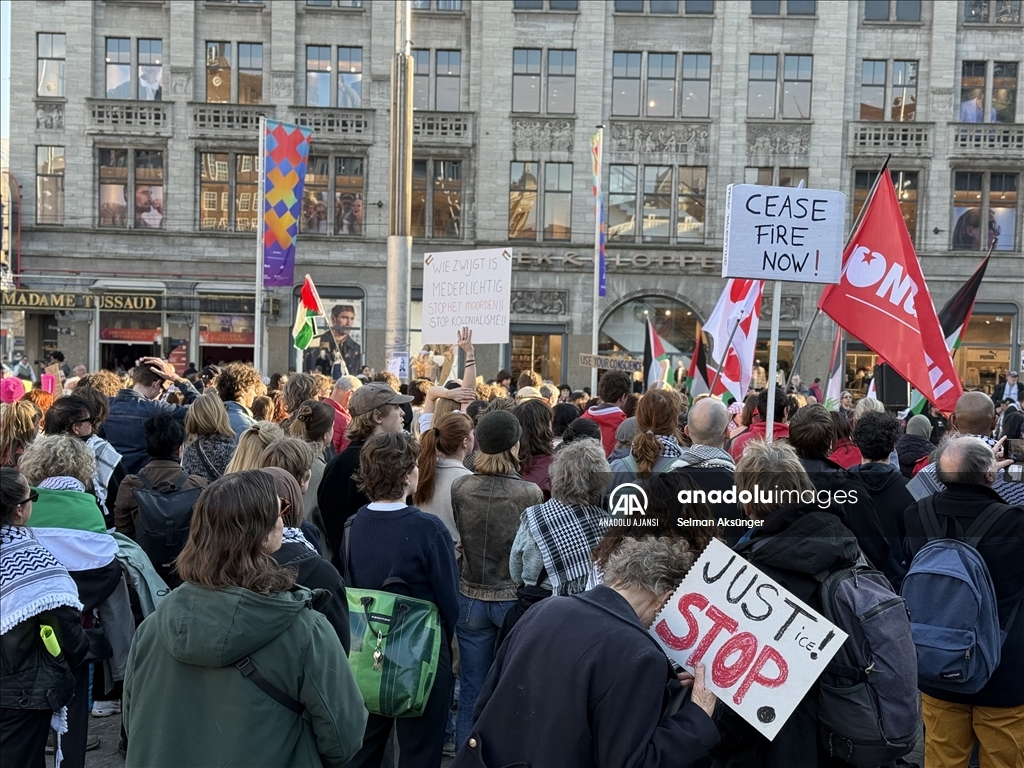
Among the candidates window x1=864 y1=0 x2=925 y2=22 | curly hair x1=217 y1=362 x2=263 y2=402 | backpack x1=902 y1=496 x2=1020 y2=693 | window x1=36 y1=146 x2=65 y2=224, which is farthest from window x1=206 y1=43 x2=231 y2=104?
backpack x1=902 y1=496 x2=1020 y2=693

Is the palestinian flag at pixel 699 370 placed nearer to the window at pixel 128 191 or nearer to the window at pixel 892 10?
the window at pixel 128 191

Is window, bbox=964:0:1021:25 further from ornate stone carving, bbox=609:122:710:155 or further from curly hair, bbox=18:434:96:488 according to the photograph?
curly hair, bbox=18:434:96:488

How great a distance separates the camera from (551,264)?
2917cm

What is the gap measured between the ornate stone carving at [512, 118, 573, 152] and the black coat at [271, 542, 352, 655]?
88.0 ft

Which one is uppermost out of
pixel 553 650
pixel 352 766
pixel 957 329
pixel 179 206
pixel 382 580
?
pixel 179 206

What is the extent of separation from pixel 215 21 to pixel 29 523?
2806 centimetres

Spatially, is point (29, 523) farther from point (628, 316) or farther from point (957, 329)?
point (628, 316)

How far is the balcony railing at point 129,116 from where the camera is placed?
28.3 meters

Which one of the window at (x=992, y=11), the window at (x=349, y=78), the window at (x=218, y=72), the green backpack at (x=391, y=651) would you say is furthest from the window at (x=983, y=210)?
the green backpack at (x=391, y=651)

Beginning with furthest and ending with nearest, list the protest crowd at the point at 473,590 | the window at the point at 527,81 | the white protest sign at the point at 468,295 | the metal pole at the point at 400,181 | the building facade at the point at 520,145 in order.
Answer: the window at the point at 527,81 < the building facade at the point at 520,145 < the metal pole at the point at 400,181 < the white protest sign at the point at 468,295 < the protest crowd at the point at 473,590

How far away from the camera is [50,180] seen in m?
28.4

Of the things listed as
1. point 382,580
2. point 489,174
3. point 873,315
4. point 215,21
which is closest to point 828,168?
point 489,174

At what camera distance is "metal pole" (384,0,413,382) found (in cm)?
1489

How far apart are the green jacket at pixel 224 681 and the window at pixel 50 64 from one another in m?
30.2
